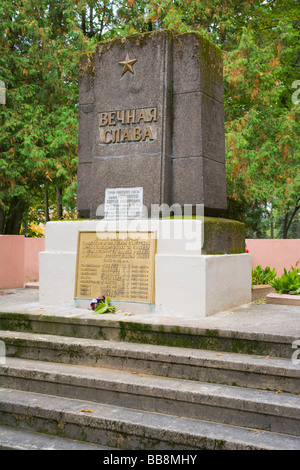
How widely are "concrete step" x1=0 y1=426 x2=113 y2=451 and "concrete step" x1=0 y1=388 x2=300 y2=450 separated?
5 centimetres

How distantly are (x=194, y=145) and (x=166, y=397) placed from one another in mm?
3155

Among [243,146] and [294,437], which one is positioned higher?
[243,146]

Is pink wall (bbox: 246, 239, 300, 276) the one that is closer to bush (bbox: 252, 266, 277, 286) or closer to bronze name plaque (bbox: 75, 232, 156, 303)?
bush (bbox: 252, 266, 277, 286)

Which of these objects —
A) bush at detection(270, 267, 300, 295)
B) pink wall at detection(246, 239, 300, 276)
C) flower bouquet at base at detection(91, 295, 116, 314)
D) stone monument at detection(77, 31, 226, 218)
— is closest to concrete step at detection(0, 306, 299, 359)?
flower bouquet at base at detection(91, 295, 116, 314)

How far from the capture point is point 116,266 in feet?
18.1

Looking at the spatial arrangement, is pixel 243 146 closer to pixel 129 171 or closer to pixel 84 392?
pixel 129 171

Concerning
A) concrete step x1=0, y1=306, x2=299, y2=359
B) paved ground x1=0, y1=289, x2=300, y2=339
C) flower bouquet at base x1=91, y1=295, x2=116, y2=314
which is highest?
flower bouquet at base x1=91, y1=295, x2=116, y2=314

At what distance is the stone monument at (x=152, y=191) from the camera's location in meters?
5.32

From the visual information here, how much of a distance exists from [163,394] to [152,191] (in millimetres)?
2788

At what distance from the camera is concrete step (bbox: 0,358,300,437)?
3.40 m

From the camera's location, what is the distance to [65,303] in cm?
586

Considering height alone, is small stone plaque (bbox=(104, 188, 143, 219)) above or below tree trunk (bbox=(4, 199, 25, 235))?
below

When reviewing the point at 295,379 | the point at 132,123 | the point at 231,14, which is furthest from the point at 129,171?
the point at 231,14

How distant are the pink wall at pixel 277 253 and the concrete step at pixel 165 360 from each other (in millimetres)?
8163
